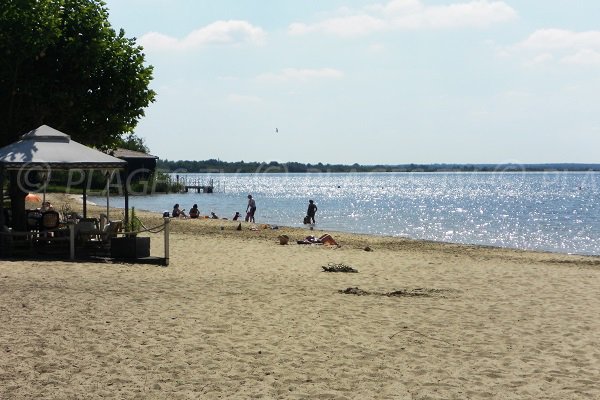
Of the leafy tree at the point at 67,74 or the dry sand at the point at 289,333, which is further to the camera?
the leafy tree at the point at 67,74

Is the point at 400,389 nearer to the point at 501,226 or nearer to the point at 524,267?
the point at 524,267

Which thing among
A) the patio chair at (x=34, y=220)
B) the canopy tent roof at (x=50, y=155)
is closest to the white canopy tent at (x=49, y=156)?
the canopy tent roof at (x=50, y=155)

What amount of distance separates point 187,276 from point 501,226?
42310mm

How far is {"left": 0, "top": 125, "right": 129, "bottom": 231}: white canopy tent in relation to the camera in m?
14.5

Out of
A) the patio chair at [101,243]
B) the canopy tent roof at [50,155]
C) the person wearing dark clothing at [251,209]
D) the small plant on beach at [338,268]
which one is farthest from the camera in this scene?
the person wearing dark clothing at [251,209]

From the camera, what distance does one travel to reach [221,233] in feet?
88.8

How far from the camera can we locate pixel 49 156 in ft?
48.2

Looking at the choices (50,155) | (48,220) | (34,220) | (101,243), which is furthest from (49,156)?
(34,220)

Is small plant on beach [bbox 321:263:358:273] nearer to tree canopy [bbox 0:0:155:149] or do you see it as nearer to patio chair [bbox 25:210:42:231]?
patio chair [bbox 25:210:42:231]

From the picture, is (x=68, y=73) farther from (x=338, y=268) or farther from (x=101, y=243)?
(x=338, y=268)

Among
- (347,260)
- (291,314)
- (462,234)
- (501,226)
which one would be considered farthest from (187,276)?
(501,226)

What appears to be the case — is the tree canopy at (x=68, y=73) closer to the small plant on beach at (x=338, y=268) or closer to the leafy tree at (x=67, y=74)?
the leafy tree at (x=67, y=74)

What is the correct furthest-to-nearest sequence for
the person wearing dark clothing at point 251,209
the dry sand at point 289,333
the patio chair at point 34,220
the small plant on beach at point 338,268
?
the person wearing dark clothing at point 251,209, the patio chair at point 34,220, the small plant on beach at point 338,268, the dry sand at point 289,333

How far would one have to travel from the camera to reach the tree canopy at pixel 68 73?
19016mm
